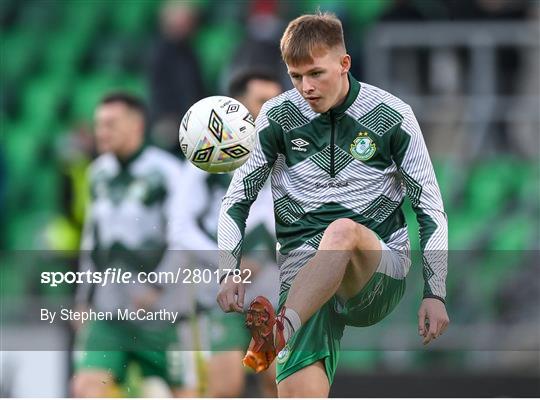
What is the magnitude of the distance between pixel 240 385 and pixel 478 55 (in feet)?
11.5

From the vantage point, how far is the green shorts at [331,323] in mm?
4973

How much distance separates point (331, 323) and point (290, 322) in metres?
0.34

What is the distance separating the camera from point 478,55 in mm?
9570

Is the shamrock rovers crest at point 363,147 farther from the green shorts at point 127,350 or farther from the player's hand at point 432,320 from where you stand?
the green shorts at point 127,350

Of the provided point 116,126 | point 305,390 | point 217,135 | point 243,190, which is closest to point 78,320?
point 116,126

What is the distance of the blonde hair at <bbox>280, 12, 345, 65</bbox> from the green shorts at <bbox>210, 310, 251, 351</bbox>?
2641mm

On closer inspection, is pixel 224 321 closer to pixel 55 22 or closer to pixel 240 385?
pixel 240 385

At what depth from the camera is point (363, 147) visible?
16.5 feet

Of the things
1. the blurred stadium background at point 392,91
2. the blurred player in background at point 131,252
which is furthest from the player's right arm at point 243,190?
the blurred stadium background at point 392,91

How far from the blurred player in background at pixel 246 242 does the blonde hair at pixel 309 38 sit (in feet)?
6.40

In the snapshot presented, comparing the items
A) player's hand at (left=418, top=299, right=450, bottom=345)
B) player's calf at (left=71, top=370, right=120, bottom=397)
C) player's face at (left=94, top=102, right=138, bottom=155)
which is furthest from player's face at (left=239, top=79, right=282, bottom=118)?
player's hand at (left=418, top=299, right=450, bottom=345)

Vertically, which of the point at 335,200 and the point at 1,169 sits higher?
the point at 1,169

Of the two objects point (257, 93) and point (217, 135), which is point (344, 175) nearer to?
point (217, 135)

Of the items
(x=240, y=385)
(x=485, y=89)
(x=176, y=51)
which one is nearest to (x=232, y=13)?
(x=176, y=51)
